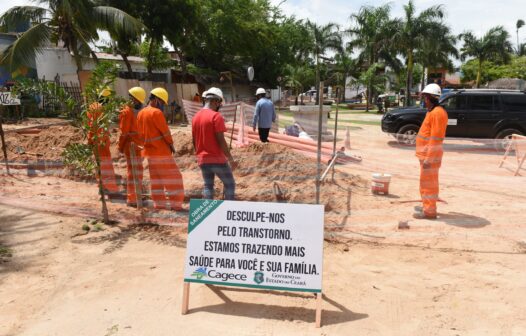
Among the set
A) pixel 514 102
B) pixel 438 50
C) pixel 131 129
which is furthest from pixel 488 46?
pixel 131 129

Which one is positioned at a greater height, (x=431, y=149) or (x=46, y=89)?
(x=46, y=89)

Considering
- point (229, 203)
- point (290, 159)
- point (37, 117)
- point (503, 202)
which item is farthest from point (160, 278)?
point (37, 117)

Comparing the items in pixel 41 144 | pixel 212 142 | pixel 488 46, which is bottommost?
pixel 41 144

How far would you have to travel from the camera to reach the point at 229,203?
11.6ft

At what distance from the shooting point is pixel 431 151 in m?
5.60

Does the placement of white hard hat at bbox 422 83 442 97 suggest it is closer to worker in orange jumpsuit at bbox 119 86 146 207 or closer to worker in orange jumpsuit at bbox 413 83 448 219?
worker in orange jumpsuit at bbox 413 83 448 219

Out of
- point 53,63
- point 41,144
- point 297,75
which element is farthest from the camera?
point 297,75

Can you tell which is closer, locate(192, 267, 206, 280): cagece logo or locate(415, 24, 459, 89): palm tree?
locate(192, 267, 206, 280): cagece logo

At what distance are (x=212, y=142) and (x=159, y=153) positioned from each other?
1.20m

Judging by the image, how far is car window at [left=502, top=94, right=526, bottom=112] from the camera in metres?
11.9

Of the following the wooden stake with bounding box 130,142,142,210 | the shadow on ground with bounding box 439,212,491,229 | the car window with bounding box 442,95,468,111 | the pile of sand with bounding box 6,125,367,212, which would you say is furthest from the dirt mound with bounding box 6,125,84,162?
the car window with bounding box 442,95,468,111

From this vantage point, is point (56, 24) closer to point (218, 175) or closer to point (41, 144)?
point (41, 144)

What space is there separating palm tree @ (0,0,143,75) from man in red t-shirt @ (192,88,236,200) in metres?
11.6

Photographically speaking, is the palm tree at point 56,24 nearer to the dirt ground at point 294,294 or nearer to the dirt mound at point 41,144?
the dirt mound at point 41,144
